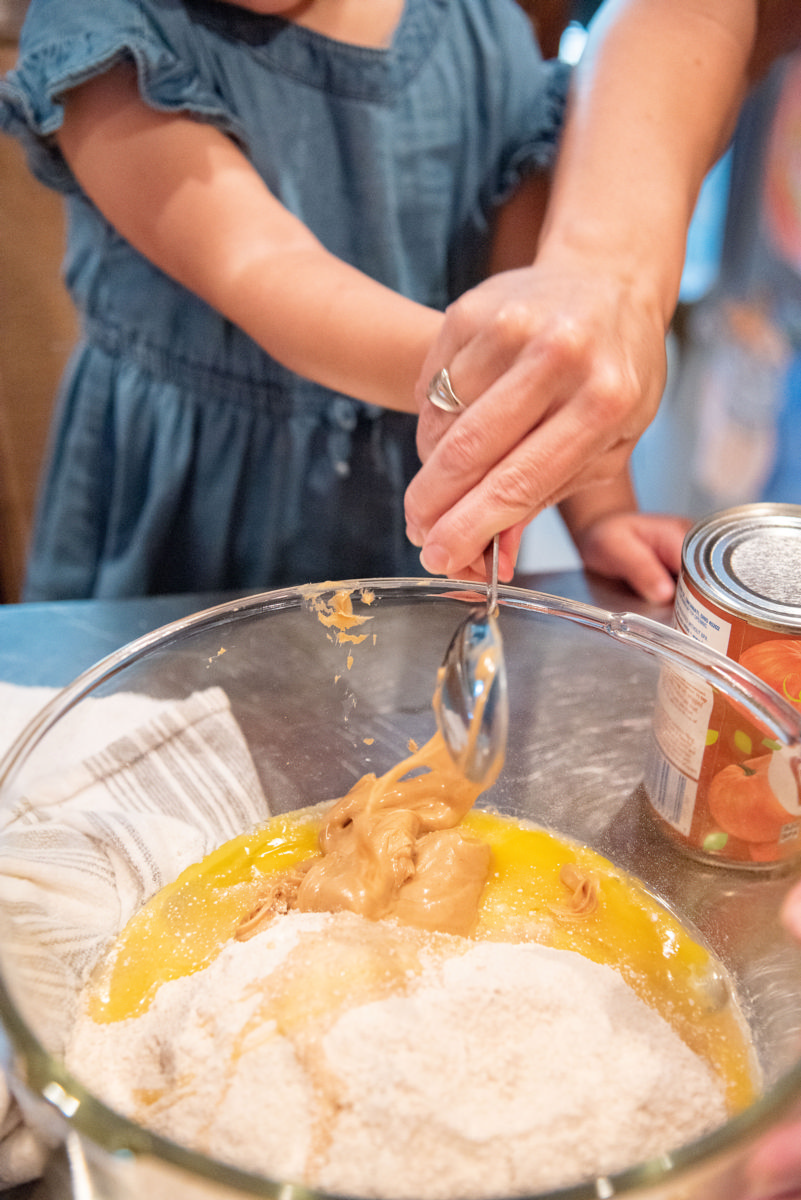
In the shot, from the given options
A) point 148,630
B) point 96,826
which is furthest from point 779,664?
point 148,630

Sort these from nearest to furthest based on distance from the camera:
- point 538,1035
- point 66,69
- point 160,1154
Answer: point 160,1154, point 538,1035, point 66,69

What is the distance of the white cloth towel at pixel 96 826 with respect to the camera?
0.49 m

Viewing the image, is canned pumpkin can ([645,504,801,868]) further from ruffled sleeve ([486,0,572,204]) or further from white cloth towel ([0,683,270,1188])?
ruffled sleeve ([486,0,572,204])

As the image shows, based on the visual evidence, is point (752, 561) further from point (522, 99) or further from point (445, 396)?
point (522, 99)

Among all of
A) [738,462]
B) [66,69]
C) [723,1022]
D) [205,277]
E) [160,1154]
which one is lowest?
[738,462]

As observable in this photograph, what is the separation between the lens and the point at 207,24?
0.88 metres

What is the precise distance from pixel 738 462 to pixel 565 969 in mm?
2169

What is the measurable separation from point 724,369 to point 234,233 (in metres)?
2.00

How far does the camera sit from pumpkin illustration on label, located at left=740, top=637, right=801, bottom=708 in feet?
1.79

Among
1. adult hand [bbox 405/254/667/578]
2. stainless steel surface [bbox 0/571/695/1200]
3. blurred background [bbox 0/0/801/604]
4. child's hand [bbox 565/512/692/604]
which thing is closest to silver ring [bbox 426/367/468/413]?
adult hand [bbox 405/254/667/578]

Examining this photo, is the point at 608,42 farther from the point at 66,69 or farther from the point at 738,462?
the point at 738,462

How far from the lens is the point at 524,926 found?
580mm

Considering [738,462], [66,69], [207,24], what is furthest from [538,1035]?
[738,462]

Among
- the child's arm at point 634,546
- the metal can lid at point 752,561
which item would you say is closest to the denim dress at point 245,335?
the child's arm at point 634,546
